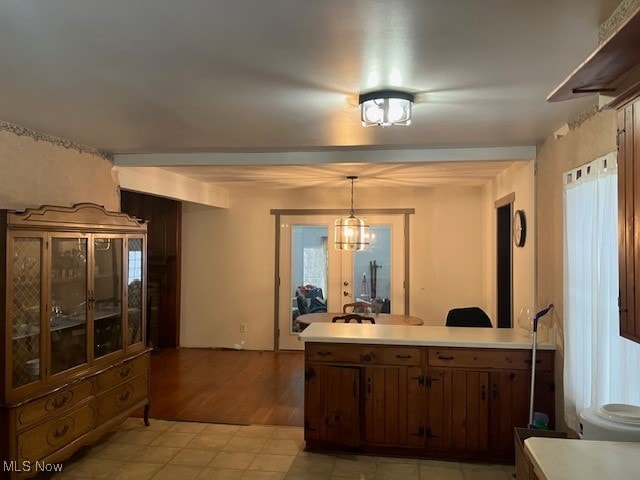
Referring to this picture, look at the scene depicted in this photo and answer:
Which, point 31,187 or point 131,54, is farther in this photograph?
point 31,187

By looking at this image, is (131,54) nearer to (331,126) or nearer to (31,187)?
(331,126)

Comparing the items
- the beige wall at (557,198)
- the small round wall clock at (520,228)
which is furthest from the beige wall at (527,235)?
the beige wall at (557,198)

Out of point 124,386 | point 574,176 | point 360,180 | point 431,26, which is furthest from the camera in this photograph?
point 360,180

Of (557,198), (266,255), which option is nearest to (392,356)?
(557,198)

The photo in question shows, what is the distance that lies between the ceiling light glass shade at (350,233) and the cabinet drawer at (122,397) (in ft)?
8.98

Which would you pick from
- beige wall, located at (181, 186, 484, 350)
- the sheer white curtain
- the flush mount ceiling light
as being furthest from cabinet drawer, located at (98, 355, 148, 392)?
the sheer white curtain

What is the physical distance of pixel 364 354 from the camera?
3260 millimetres

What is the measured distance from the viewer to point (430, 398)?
3189 mm

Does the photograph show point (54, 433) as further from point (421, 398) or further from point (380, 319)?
point (380, 319)

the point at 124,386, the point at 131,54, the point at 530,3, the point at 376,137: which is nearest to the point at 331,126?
the point at 376,137

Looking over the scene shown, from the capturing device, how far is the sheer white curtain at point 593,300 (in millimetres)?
2141

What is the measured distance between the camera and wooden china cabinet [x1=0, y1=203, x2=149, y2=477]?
2613mm

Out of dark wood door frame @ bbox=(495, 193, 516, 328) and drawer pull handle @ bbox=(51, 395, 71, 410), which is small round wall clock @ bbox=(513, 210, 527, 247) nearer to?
dark wood door frame @ bbox=(495, 193, 516, 328)

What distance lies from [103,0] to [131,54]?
42 cm
